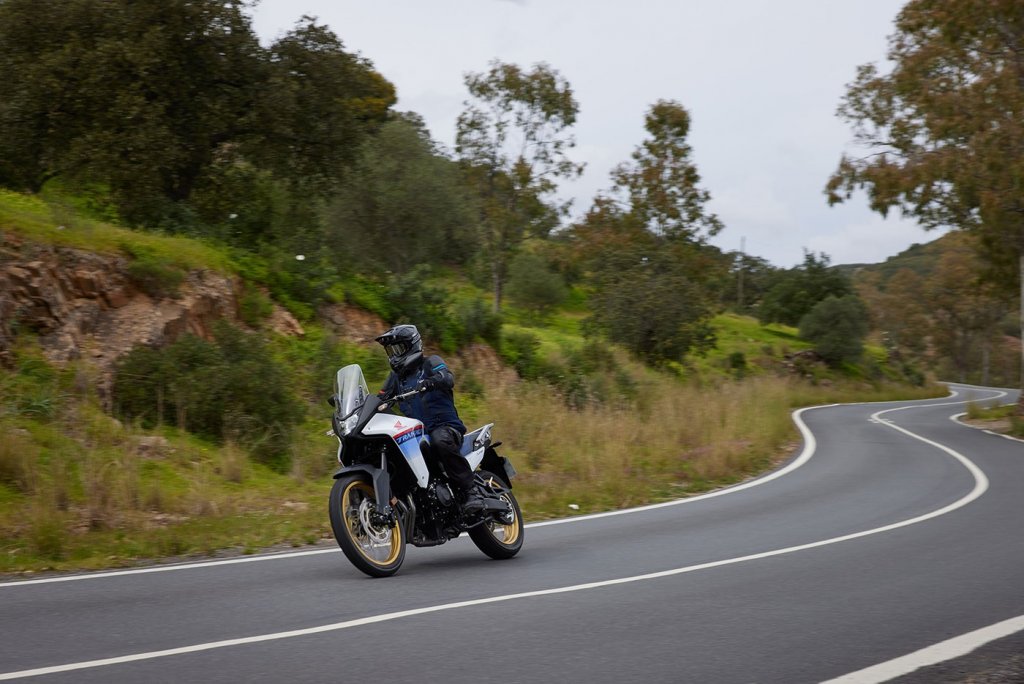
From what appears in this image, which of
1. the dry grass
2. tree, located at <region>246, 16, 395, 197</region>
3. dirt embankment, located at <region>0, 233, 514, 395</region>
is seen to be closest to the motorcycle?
the dry grass

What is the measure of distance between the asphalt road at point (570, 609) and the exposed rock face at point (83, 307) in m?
7.46

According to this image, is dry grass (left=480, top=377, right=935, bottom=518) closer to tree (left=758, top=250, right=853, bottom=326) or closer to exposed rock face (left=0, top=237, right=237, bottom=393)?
exposed rock face (left=0, top=237, right=237, bottom=393)

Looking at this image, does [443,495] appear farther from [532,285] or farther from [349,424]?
[532,285]

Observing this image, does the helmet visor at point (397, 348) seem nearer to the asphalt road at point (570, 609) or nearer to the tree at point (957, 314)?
the asphalt road at point (570, 609)

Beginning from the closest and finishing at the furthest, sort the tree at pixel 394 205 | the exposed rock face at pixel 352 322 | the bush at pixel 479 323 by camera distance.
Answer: the exposed rock face at pixel 352 322, the bush at pixel 479 323, the tree at pixel 394 205

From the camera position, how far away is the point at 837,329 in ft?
207

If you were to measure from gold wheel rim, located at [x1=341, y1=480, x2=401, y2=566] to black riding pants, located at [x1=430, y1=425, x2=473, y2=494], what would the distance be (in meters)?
0.77

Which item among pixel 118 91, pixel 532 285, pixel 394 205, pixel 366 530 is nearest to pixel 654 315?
pixel 394 205

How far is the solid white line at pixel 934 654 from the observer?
5379 millimetres

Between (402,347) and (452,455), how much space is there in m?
1.07

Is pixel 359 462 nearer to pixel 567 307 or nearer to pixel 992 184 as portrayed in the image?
pixel 992 184

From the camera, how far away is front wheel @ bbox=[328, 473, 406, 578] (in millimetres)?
7984

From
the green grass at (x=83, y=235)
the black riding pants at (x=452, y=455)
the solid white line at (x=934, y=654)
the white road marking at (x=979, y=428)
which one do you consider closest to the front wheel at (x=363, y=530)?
the black riding pants at (x=452, y=455)

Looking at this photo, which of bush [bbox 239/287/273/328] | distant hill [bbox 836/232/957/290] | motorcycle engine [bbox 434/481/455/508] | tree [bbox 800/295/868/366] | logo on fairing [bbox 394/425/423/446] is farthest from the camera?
distant hill [bbox 836/232/957/290]
